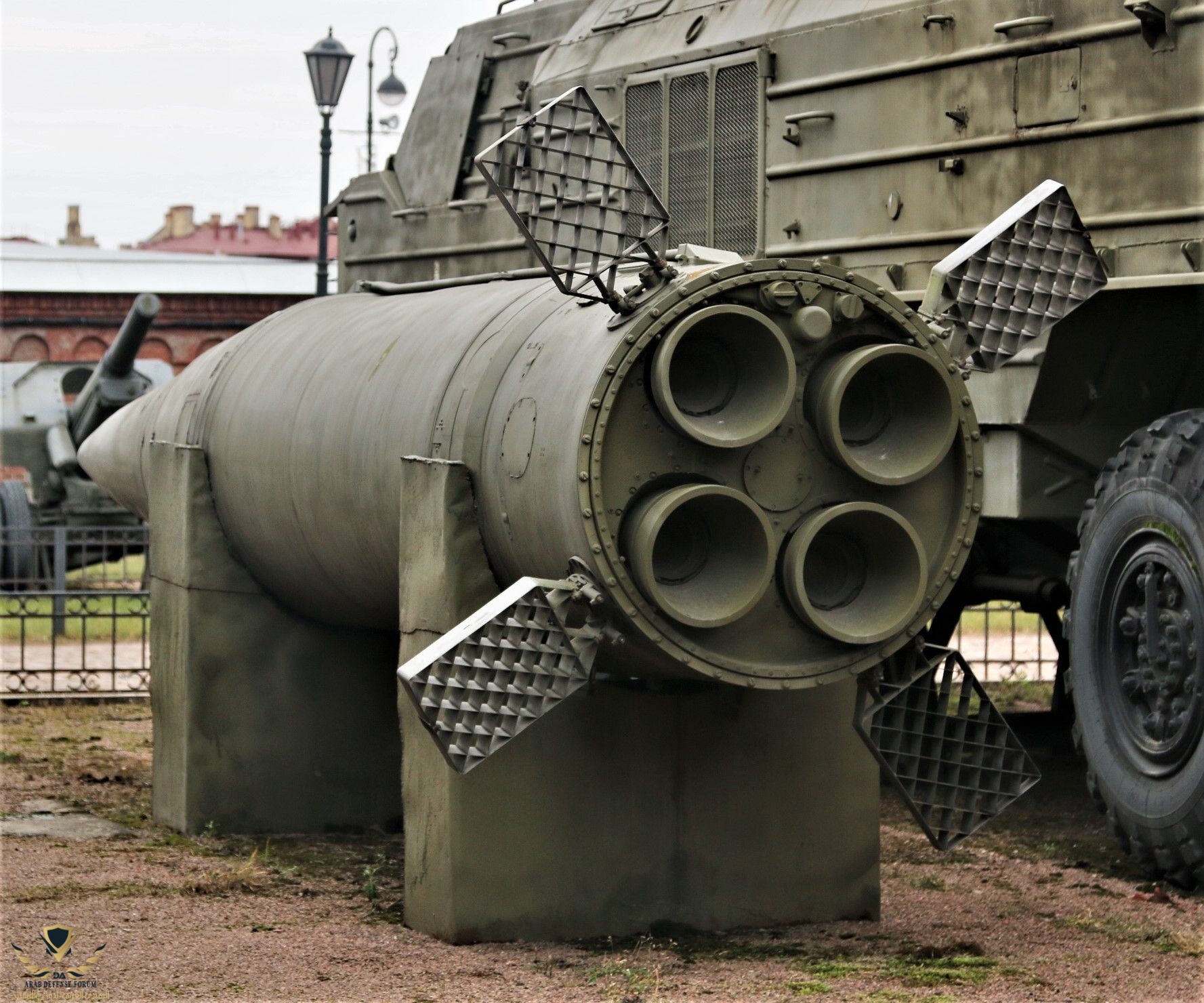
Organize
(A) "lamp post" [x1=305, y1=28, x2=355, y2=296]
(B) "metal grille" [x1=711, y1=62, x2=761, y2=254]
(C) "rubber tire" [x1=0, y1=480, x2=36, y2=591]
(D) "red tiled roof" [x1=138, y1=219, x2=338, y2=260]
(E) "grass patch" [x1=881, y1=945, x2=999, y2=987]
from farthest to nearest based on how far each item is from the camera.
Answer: (D) "red tiled roof" [x1=138, y1=219, x2=338, y2=260], (C) "rubber tire" [x1=0, y1=480, x2=36, y2=591], (A) "lamp post" [x1=305, y1=28, x2=355, y2=296], (B) "metal grille" [x1=711, y1=62, x2=761, y2=254], (E) "grass patch" [x1=881, y1=945, x2=999, y2=987]

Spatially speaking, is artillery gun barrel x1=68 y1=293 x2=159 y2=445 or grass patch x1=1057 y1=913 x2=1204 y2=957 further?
artillery gun barrel x1=68 y1=293 x2=159 y2=445

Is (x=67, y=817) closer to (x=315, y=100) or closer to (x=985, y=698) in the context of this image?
(x=985, y=698)

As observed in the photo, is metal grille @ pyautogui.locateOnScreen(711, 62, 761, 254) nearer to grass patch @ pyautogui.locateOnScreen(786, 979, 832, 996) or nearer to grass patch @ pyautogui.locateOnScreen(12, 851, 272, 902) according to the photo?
grass patch @ pyautogui.locateOnScreen(12, 851, 272, 902)

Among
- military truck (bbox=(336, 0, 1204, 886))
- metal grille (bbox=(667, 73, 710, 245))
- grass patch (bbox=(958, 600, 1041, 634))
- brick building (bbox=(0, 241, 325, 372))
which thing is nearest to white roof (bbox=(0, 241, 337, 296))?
brick building (bbox=(0, 241, 325, 372))

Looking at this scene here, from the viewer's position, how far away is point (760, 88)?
375 inches

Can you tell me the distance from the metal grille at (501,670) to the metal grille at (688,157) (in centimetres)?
472

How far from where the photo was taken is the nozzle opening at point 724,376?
5.41 meters

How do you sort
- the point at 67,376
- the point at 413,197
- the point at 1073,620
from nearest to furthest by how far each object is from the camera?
the point at 1073,620
the point at 413,197
the point at 67,376

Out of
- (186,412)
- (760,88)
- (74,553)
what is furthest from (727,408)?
(74,553)

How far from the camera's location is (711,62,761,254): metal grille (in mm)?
9602

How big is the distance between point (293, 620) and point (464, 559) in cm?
225

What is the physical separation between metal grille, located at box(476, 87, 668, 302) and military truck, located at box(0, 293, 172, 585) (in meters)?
15.2

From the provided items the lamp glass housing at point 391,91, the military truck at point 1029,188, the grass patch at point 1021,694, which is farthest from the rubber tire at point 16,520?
the military truck at point 1029,188

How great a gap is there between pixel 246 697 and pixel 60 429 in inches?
587
